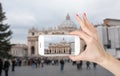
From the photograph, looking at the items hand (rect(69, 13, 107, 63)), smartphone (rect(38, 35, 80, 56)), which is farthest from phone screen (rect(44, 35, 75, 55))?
hand (rect(69, 13, 107, 63))

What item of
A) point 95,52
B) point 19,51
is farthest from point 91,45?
point 19,51

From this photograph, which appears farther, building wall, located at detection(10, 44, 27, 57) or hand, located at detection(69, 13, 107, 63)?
building wall, located at detection(10, 44, 27, 57)

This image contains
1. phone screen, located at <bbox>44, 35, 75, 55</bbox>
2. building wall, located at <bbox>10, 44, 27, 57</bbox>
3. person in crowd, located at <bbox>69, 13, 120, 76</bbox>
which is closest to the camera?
person in crowd, located at <bbox>69, 13, 120, 76</bbox>

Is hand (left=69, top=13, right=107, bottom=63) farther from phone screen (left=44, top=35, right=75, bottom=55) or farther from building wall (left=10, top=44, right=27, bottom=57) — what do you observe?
building wall (left=10, top=44, right=27, bottom=57)

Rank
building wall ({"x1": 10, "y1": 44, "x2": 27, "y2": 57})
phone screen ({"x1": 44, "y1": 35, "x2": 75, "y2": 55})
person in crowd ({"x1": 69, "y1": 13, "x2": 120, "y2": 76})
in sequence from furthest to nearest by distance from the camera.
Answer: building wall ({"x1": 10, "y1": 44, "x2": 27, "y2": 57}), phone screen ({"x1": 44, "y1": 35, "x2": 75, "y2": 55}), person in crowd ({"x1": 69, "y1": 13, "x2": 120, "y2": 76})

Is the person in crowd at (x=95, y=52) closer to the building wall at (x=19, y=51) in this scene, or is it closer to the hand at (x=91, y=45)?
the hand at (x=91, y=45)

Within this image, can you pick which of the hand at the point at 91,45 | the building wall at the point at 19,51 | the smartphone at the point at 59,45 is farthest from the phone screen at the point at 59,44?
the building wall at the point at 19,51

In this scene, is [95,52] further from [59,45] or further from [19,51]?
[19,51]

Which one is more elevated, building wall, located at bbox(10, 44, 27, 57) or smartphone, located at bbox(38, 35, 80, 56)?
smartphone, located at bbox(38, 35, 80, 56)

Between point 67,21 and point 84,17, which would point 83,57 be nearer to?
point 84,17
